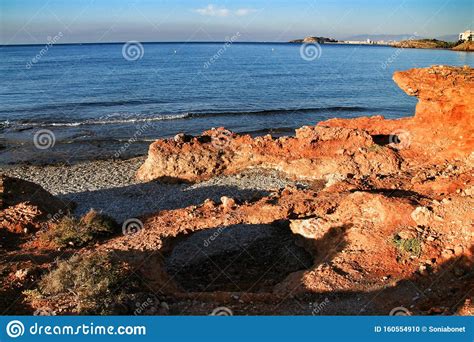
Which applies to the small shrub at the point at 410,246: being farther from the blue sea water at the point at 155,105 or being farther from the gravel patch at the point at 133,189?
the blue sea water at the point at 155,105

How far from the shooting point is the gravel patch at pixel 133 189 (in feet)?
79.4

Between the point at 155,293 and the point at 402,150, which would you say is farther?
the point at 402,150

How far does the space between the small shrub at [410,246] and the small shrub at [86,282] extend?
8886mm

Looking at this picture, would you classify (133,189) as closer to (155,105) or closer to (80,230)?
(80,230)

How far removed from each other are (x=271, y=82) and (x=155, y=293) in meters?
68.5

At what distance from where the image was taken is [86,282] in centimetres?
1158

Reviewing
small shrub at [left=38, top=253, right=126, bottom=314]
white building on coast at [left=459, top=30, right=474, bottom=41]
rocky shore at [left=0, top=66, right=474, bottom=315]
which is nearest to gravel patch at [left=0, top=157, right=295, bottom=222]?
rocky shore at [left=0, top=66, right=474, bottom=315]

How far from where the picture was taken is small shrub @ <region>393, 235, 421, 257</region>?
→ 46.8ft

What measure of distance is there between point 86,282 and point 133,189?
52.7 feet

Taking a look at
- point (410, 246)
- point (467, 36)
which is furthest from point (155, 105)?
point (467, 36)

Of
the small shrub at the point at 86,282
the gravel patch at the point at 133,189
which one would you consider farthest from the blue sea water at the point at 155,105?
the small shrub at the point at 86,282

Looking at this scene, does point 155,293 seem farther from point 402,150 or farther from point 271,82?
point 271,82

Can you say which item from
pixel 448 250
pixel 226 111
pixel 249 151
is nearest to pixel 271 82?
pixel 226 111

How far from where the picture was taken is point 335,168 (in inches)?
1104
